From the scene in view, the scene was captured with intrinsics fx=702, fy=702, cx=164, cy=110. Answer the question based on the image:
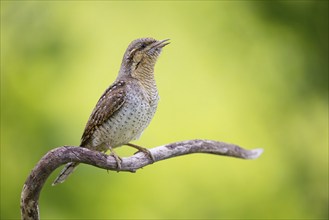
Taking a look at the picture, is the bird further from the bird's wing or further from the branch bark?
the branch bark

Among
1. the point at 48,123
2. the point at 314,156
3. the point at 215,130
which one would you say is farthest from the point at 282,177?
the point at 48,123

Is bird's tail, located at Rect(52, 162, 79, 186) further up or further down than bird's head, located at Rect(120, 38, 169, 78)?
further down

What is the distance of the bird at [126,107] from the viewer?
317 cm

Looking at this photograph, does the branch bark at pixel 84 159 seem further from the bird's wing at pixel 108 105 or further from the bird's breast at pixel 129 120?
the bird's wing at pixel 108 105

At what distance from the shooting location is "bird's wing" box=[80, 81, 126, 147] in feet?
10.6

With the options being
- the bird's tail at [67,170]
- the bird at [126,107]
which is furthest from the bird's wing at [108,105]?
the bird's tail at [67,170]

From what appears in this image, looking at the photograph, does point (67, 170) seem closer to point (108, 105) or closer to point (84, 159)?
point (108, 105)

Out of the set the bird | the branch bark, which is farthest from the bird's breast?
the branch bark

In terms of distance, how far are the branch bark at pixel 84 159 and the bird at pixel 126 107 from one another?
0.57ft

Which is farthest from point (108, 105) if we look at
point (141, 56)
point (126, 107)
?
point (141, 56)

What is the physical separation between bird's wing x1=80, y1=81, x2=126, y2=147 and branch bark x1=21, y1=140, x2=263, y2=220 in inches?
10.6

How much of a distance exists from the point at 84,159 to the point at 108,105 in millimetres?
675

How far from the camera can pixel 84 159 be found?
101 inches

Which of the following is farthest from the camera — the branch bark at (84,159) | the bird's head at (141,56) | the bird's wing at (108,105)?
the bird's wing at (108,105)
